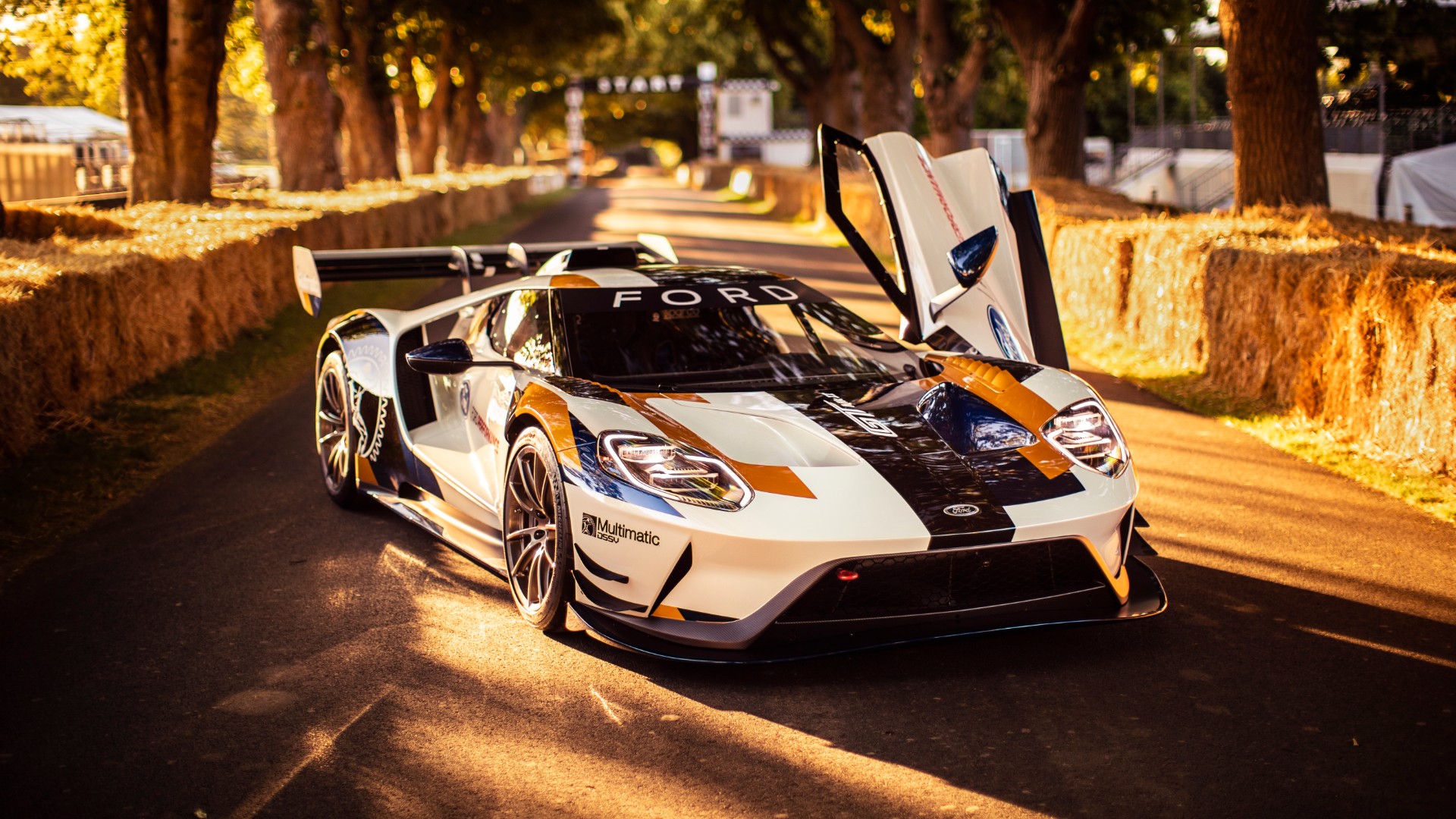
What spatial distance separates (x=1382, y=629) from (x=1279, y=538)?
1.31 metres

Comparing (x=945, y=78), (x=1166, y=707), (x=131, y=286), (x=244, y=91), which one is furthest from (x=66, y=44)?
(x=1166, y=707)

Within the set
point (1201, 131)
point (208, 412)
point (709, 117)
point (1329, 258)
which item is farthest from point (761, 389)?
point (709, 117)

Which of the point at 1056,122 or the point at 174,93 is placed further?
the point at 1056,122

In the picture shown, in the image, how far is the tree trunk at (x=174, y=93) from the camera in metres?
15.8

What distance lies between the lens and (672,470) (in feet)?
14.2

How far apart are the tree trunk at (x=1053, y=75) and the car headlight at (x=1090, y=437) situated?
14.2 m

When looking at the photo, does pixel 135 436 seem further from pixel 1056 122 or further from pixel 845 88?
pixel 845 88

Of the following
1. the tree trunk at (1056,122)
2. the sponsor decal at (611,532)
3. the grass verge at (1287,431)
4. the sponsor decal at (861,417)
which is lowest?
the grass verge at (1287,431)

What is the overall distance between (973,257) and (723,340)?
1432mm

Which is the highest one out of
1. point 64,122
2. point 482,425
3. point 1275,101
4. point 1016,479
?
point 64,122

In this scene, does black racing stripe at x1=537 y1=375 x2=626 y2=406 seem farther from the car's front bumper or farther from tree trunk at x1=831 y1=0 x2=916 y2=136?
tree trunk at x1=831 y1=0 x2=916 y2=136

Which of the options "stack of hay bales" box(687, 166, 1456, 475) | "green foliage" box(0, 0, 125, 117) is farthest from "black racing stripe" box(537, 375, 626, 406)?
"green foliage" box(0, 0, 125, 117)

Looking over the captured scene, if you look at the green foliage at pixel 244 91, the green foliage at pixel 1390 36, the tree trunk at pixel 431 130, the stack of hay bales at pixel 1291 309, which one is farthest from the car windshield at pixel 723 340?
the tree trunk at pixel 431 130

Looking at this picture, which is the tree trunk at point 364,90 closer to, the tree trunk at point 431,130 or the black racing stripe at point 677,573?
A: the tree trunk at point 431,130
